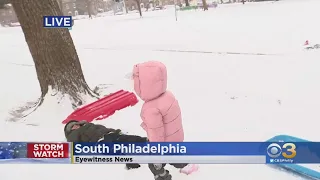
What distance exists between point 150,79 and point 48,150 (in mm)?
698

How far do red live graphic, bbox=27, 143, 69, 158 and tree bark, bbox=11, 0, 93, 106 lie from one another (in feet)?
4.52

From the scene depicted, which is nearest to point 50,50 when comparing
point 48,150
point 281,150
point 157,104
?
point 48,150

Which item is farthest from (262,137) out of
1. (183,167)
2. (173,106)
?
(173,106)

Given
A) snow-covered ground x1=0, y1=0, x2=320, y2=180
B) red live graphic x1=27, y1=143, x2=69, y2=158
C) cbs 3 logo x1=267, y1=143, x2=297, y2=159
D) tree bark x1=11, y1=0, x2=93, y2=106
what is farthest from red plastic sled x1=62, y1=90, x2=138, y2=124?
cbs 3 logo x1=267, y1=143, x2=297, y2=159

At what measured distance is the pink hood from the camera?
1.58 meters

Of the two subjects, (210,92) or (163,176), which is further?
(210,92)

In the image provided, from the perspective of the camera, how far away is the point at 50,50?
3.01 metres

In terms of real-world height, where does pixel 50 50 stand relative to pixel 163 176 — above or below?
above

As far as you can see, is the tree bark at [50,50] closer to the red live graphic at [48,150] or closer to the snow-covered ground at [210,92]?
the snow-covered ground at [210,92]

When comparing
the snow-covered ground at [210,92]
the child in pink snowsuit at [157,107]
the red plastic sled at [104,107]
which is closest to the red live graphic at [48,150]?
the snow-covered ground at [210,92]

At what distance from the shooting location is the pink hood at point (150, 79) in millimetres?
1576

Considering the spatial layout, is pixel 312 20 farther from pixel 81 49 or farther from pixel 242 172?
pixel 242 172

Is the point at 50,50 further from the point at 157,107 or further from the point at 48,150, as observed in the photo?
the point at 157,107

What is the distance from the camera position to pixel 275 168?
188 cm
